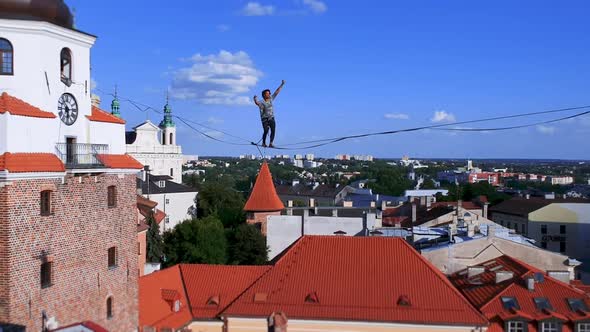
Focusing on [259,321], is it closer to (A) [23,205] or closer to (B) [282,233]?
(A) [23,205]

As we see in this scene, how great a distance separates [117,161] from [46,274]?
449 centimetres

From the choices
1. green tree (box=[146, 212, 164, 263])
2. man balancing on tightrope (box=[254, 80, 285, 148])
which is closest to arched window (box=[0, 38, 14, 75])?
man balancing on tightrope (box=[254, 80, 285, 148])

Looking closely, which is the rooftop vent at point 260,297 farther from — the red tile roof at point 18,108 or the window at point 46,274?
the red tile roof at point 18,108

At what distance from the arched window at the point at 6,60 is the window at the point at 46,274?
536 centimetres

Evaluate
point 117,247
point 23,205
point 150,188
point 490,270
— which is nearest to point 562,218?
point 490,270

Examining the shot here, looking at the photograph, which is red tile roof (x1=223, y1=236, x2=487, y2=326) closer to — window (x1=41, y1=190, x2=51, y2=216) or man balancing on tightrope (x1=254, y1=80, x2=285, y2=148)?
window (x1=41, y1=190, x2=51, y2=216)

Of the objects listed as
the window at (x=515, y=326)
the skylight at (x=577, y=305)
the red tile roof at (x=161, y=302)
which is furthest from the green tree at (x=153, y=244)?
the skylight at (x=577, y=305)

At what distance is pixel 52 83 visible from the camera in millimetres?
18281

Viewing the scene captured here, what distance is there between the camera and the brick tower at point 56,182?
1669cm

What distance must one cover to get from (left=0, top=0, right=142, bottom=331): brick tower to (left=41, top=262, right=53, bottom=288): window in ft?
0.09

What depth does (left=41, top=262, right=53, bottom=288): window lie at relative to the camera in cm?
1770

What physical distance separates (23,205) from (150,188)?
5248 cm

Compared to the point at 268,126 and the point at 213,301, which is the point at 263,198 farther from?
the point at 268,126

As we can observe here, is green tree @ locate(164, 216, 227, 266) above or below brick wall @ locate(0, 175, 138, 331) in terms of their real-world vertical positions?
below
